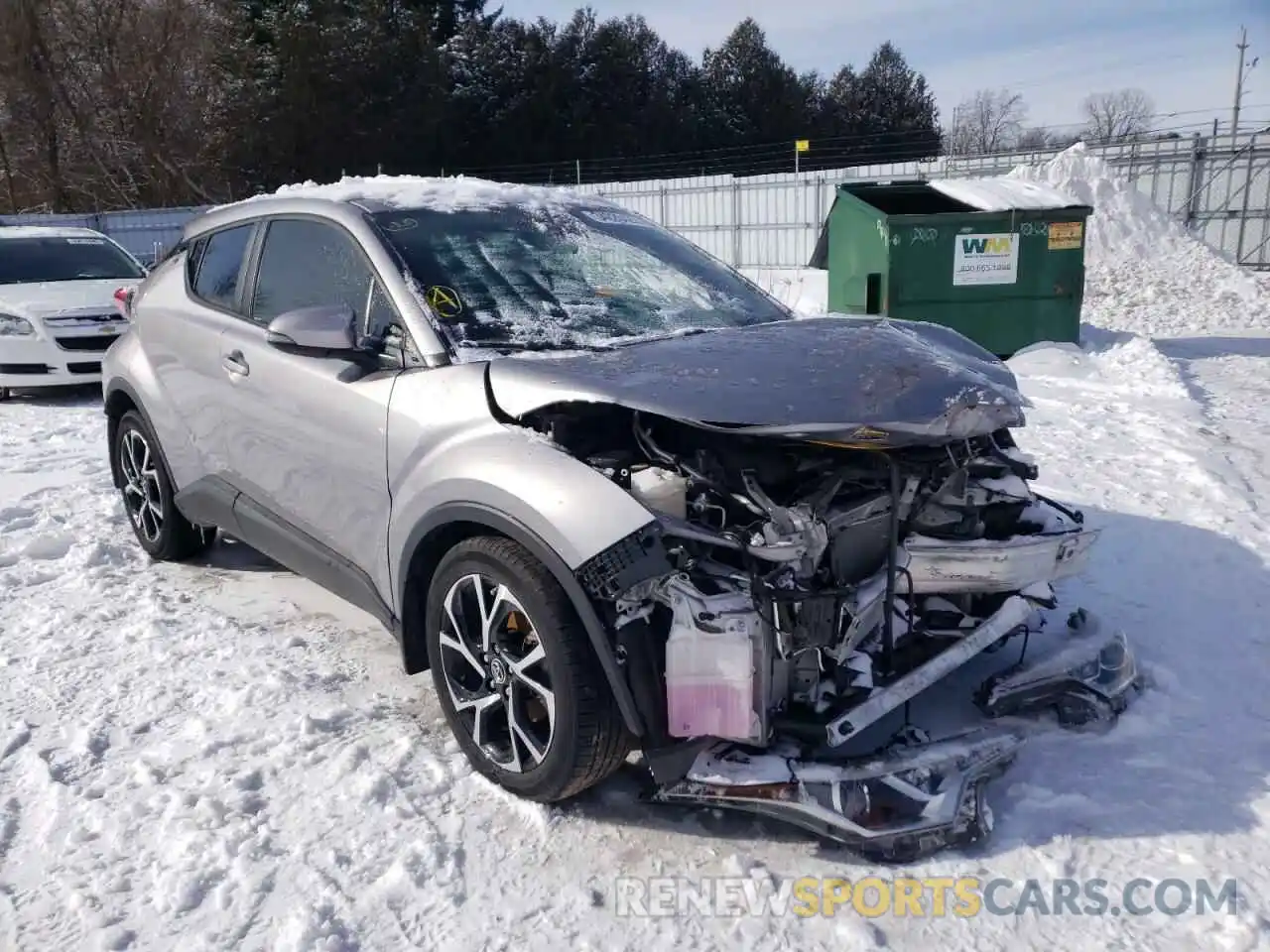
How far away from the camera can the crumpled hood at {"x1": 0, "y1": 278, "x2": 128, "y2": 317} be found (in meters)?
9.29

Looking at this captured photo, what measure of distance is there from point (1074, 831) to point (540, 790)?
1481mm

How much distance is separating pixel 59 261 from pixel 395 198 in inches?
332

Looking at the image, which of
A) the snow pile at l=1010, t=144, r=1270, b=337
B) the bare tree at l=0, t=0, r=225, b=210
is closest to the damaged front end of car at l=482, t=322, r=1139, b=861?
the snow pile at l=1010, t=144, r=1270, b=337

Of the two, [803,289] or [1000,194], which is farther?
A: [803,289]

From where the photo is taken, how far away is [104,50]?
1313 inches

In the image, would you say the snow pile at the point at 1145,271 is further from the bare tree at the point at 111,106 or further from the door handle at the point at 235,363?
the bare tree at the point at 111,106

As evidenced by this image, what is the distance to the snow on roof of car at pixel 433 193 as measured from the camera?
3.85 m

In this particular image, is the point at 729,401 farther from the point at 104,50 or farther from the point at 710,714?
the point at 104,50

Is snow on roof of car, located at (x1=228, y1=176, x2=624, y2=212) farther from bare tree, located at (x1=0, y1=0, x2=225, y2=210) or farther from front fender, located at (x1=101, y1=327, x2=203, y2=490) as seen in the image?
bare tree, located at (x1=0, y1=0, x2=225, y2=210)

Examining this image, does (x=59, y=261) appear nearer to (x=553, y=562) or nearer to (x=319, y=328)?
(x=319, y=328)

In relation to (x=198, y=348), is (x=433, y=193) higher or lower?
higher

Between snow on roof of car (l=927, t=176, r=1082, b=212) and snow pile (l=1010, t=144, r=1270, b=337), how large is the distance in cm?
293

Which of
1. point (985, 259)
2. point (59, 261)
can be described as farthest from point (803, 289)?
point (59, 261)

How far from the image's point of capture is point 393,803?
2.97m
